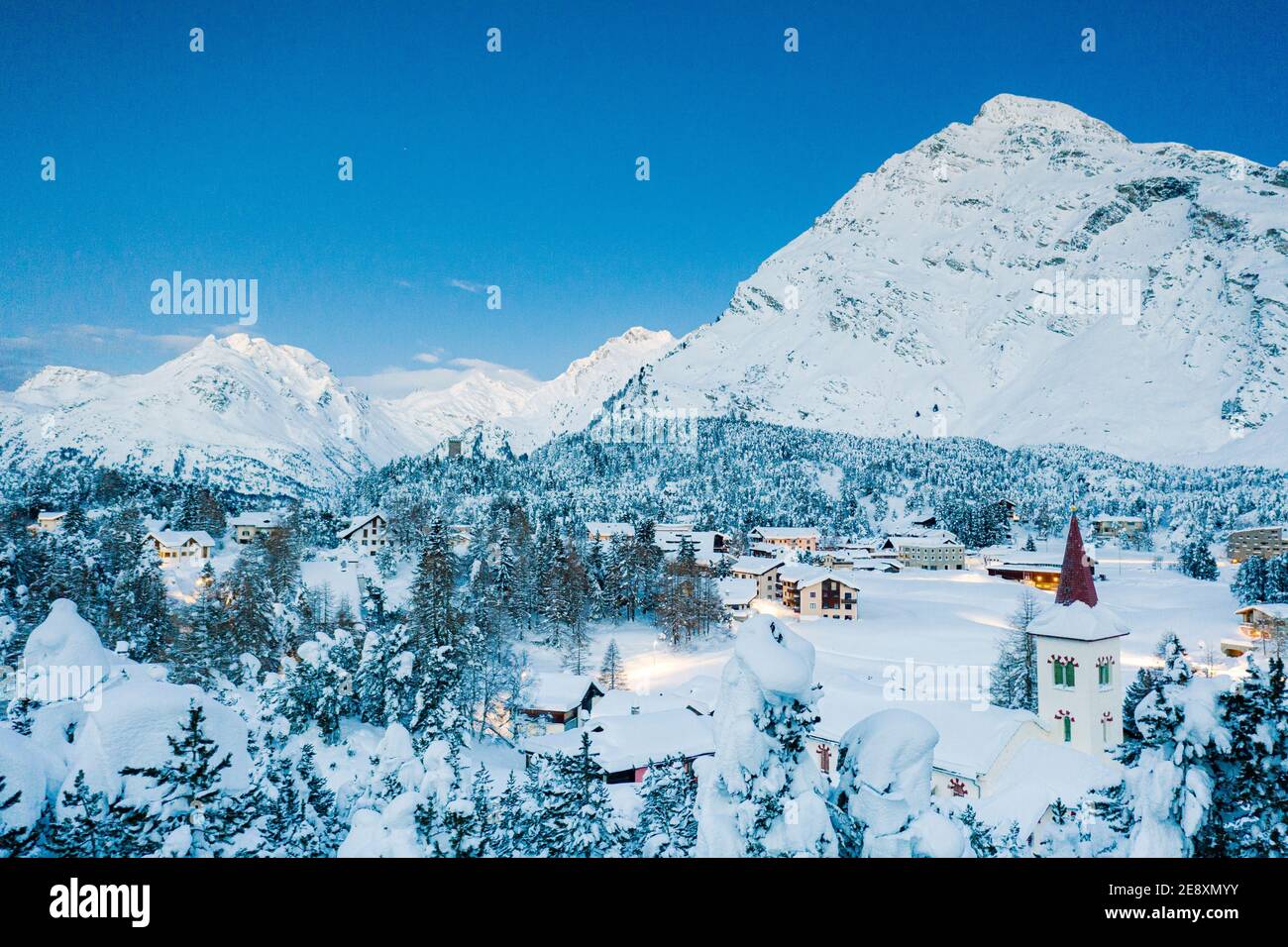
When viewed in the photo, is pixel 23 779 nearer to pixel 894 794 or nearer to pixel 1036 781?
pixel 894 794

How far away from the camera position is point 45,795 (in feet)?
15.6

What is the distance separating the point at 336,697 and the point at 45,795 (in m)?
12.6

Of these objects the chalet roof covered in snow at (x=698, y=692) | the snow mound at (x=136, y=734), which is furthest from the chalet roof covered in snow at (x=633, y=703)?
the snow mound at (x=136, y=734)

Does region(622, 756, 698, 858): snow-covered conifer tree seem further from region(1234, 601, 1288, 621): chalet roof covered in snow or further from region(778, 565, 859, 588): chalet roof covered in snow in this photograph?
region(1234, 601, 1288, 621): chalet roof covered in snow

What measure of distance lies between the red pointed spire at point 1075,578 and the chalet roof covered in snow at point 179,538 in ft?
144

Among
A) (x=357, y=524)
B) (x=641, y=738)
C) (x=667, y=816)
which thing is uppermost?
(x=357, y=524)

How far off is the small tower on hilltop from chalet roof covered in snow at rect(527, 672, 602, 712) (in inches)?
579

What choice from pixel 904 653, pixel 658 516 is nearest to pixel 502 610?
pixel 904 653

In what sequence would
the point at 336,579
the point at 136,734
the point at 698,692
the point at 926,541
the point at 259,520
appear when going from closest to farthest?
1. the point at 136,734
2. the point at 698,692
3. the point at 336,579
4. the point at 259,520
5. the point at 926,541

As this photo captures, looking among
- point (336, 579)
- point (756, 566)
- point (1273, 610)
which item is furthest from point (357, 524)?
point (1273, 610)

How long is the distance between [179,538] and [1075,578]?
46856mm

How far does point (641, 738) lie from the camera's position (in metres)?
20.1

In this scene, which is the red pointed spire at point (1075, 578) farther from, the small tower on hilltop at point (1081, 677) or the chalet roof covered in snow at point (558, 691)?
the chalet roof covered in snow at point (558, 691)

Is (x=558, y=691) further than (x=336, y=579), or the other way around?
(x=336, y=579)
